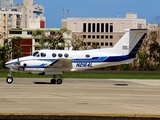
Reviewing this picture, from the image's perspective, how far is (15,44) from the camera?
3780 inches

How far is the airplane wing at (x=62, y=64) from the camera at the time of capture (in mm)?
37844

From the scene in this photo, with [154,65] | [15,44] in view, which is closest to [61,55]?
[154,65]

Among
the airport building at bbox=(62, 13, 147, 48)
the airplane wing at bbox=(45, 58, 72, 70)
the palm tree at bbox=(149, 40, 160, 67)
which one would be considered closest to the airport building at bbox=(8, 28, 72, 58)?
the airport building at bbox=(62, 13, 147, 48)

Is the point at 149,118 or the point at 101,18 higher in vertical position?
the point at 101,18

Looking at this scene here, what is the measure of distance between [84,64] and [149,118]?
23373 millimetres

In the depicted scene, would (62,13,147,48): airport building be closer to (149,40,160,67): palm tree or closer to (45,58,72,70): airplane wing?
(149,40,160,67): palm tree

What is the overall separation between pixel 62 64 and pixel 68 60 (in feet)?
2.24

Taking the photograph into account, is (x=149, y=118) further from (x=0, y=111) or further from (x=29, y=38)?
(x=29, y=38)

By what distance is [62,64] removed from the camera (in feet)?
126

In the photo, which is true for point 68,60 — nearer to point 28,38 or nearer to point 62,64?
point 62,64

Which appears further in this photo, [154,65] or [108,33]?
[108,33]

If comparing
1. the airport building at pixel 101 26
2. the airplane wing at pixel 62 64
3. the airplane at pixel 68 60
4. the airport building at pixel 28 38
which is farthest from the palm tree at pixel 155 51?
the airport building at pixel 101 26

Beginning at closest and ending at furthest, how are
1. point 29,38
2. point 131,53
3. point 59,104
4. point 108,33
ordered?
point 59,104, point 131,53, point 29,38, point 108,33

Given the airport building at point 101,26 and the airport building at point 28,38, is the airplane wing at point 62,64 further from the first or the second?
the airport building at point 101,26
